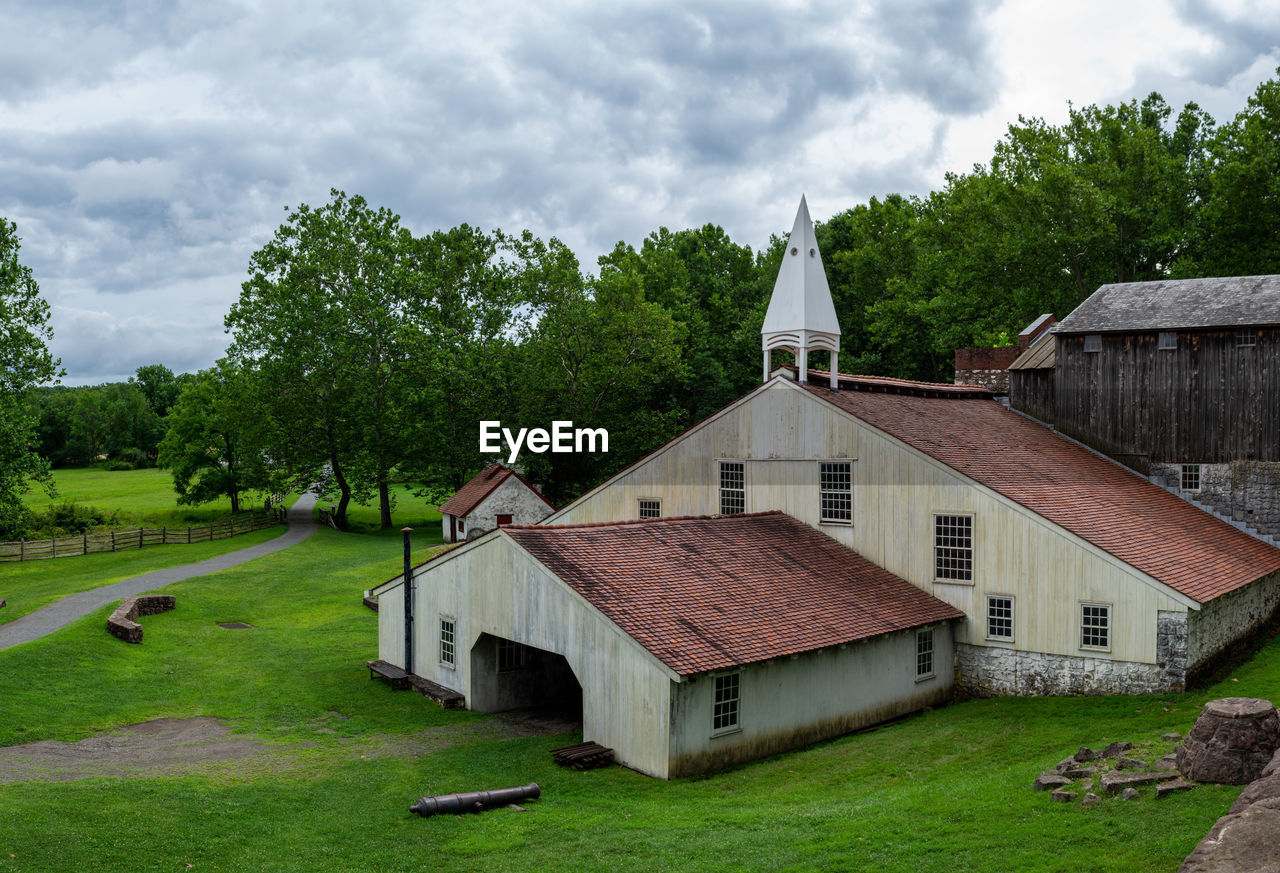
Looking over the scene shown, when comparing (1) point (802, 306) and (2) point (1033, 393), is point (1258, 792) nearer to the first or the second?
(1) point (802, 306)

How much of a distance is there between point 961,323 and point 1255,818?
→ 52.3m

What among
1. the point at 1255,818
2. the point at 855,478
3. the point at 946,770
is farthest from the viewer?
the point at 855,478

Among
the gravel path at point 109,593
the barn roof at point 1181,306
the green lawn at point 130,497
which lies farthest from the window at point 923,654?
the green lawn at point 130,497

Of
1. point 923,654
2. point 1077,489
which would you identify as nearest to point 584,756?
point 923,654

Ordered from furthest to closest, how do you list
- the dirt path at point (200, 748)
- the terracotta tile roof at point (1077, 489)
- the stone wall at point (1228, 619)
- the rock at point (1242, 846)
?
the terracotta tile roof at point (1077, 489) → the stone wall at point (1228, 619) → the dirt path at point (200, 748) → the rock at point (1242, 846)

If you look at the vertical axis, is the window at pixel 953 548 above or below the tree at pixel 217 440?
below

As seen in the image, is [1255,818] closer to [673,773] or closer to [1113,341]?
[673,773]

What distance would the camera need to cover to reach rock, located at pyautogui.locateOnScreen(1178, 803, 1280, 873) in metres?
9.16

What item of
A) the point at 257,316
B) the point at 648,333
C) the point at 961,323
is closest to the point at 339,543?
the point at 257,316

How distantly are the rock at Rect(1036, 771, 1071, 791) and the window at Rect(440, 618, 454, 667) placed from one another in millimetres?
14920

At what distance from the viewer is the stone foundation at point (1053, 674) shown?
840 inches

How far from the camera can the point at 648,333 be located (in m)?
60.1

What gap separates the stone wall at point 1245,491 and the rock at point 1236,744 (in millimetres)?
20266

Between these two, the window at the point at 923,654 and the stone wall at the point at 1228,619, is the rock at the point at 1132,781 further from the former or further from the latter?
the window at the point at 923,654
